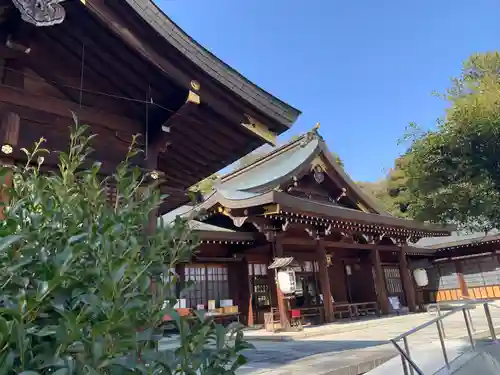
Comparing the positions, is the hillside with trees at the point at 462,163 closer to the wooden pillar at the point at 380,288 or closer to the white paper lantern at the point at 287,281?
the wooden pillar at the point at 380,288

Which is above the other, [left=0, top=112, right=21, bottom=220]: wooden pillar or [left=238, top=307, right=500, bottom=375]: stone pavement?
[left=0, top=112, right=21, bottom=220]: wooden pillar

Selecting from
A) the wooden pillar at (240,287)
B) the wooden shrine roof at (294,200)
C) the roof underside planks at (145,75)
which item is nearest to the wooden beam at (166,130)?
the roof underside planks at (145,75)

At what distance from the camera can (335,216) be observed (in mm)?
11234

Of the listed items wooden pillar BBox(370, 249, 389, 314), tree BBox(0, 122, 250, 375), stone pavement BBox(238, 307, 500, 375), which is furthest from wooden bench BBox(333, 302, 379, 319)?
tree BBox(0, 122, 250, 375)

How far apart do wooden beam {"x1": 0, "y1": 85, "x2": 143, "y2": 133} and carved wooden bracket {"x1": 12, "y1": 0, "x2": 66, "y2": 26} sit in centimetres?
88

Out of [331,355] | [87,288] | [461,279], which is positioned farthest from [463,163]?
[461,279]

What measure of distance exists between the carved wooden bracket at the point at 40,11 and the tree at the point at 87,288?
181cm

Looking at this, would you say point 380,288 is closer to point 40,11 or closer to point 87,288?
point 40,11

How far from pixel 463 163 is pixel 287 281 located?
5.21m

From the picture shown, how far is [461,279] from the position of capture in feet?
59.6

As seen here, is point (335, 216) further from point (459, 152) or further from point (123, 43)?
point (123, 43)

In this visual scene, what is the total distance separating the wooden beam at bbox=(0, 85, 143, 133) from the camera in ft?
11.3

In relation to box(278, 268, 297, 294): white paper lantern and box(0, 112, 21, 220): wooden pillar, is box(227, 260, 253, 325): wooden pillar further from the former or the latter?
box(0, 112, 21, 220): wooden pillar

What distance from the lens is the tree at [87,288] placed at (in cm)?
102
